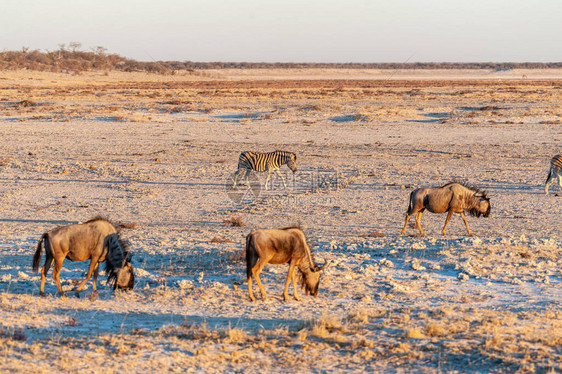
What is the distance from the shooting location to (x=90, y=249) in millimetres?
9117

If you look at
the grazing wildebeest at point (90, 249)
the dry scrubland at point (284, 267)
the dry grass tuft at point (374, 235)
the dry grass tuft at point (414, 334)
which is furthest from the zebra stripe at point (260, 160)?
the dry grass tuft at point (414, 334)

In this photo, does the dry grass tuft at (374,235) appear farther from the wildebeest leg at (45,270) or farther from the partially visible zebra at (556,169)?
the partially visible zebra at (556,169)

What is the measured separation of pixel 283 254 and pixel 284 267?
1917 millimetres

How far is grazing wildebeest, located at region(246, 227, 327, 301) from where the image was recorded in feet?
28.3

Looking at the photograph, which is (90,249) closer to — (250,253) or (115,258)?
(115,258)

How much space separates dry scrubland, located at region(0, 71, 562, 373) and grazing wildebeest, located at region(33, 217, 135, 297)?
29 centimetres

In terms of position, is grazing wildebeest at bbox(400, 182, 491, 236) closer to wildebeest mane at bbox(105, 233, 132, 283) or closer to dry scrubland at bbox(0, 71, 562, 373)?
dry scrubland at bbox(0, 71, 562, 373)

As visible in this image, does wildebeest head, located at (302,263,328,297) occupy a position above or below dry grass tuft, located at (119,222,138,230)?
above

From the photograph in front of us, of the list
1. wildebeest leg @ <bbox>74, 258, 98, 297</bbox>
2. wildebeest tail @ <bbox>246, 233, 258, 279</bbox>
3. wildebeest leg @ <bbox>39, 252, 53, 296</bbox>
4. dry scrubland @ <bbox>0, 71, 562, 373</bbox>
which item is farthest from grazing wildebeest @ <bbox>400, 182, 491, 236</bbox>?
wildebeest leg @ <bbox>39, 252, 53, 296</bbox>

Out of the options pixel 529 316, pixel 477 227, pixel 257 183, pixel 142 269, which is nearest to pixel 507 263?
pixel 529 316

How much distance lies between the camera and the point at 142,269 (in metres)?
10.6

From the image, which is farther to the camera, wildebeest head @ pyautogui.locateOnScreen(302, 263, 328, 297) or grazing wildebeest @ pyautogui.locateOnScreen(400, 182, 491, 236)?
grazing wildebeest @ pyautogui.locateOnScreen(400, 182, 491, 236)

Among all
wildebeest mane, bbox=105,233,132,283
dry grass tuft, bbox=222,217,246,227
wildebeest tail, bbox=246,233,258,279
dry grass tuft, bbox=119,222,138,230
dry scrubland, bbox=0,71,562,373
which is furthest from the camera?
dry grass tuft, bbox=222,217,246,227

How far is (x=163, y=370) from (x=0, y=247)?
23.4 feet
